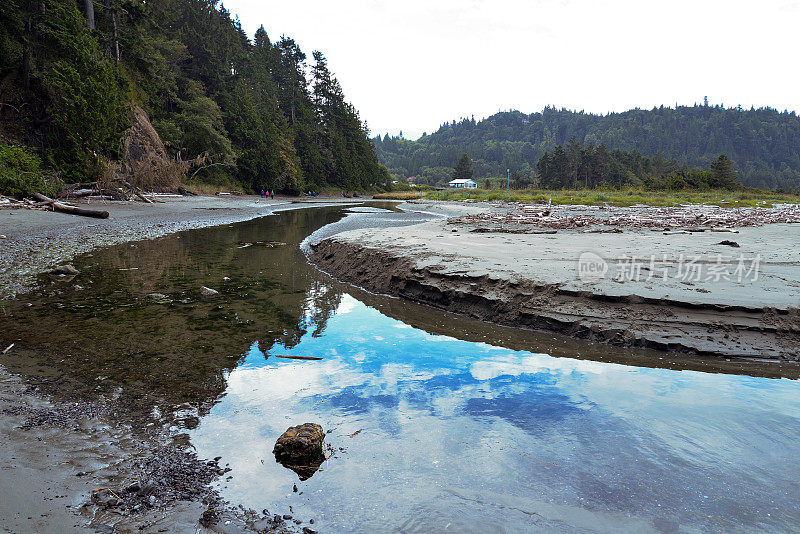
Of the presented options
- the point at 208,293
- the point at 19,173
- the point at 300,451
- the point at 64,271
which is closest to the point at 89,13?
the point at 19,173

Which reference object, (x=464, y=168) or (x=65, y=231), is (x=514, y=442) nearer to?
(x=65, y=231)

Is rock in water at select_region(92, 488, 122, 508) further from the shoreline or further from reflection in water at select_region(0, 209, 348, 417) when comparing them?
reflection in water at select_region(0, 209, 348, 417)

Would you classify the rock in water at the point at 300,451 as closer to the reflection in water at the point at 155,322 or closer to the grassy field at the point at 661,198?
the reflection in water at the point at 155,322

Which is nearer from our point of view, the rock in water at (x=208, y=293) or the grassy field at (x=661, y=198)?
the rock in water at (x=208, y=293)

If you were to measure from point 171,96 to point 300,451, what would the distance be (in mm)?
47181

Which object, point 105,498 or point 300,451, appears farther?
point 300,451

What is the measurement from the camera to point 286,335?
195 inches

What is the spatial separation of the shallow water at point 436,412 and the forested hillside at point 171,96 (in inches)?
691

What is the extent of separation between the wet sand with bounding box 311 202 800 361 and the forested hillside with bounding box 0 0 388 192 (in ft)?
57.9

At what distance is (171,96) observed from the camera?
40.5 metres

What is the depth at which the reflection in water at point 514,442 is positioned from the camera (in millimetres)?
2053

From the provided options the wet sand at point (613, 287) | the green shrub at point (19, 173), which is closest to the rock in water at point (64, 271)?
the wet sand at point (613, 287)

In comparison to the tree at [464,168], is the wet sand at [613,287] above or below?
below

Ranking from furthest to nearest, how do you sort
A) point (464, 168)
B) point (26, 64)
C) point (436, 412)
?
1. point (464, 168)
2. point (26, 64)
3. point (436, 412)
